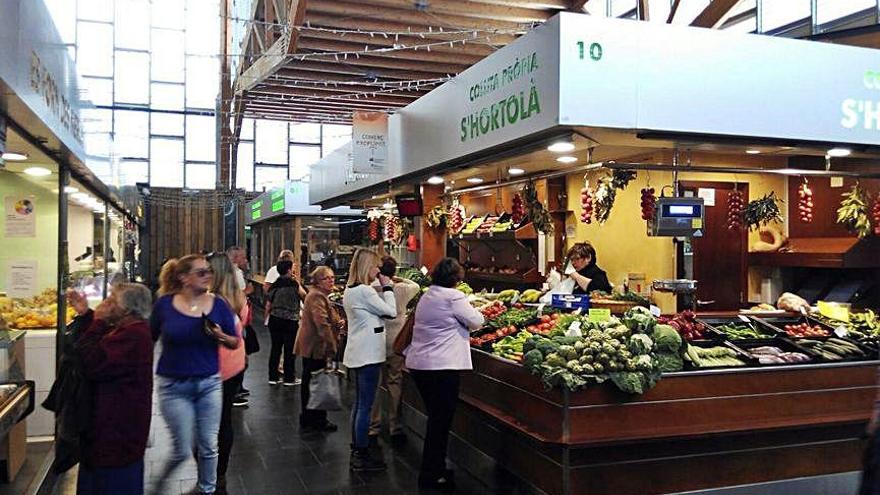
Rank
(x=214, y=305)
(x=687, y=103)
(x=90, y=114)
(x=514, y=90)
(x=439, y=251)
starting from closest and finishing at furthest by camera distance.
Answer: (x=214, y=305) < (x=687, y=103) < (x=514, y=90) < (x=90, y=114) < (x=439, y=251)

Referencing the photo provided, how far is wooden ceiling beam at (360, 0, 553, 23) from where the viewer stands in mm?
7661

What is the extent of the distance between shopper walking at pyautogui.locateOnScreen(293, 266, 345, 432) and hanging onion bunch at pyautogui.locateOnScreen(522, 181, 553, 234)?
219 centimetres

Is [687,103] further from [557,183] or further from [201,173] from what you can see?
[201,173]

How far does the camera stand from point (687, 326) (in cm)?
535

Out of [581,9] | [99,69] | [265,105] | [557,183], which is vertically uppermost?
[99,69]

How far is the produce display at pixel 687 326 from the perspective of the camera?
17.3 feet

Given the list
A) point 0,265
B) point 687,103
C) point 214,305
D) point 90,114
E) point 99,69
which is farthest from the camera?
point 99,69

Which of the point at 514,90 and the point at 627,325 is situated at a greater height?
the point at 514,90

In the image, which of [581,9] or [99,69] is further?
[99,69]

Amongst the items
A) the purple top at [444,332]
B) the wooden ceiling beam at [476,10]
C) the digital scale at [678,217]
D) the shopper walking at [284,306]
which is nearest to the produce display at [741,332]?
the digital scale at [678,217]

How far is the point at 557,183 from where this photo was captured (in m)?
9.42

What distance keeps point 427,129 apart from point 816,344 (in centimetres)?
392

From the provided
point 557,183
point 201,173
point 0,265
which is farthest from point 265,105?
point 201,173

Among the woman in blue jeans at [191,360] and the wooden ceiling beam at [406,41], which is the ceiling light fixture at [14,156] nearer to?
the woman in blue jeans at [191,360]
